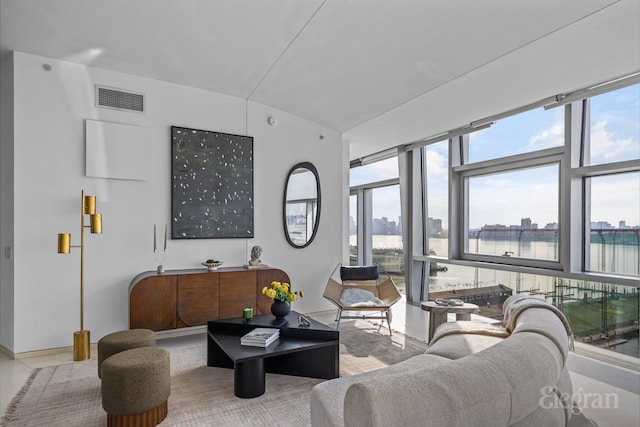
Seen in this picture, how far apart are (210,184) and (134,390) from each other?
275cm

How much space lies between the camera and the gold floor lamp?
3.49 metres

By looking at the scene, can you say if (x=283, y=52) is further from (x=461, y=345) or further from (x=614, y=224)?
(x=614, y=224)

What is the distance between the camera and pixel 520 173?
184 inches

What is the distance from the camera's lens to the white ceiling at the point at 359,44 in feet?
9.23

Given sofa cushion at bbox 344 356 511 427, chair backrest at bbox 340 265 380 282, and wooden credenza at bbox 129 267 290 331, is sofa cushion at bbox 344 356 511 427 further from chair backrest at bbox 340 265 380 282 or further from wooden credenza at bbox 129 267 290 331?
chair backrest at bbox 340 265 380 282

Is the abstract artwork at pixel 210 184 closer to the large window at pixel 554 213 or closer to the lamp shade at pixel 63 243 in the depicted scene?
the lamp shade at pixel 63 243

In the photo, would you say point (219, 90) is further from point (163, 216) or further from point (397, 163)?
point (397, 163)

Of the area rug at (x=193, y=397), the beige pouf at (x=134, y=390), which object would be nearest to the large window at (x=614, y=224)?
the area rug at (x=193, y=397)

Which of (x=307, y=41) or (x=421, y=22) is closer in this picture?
(x=421, y=22)

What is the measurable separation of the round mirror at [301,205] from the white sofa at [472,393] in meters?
3.48

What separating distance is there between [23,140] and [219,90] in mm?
2134

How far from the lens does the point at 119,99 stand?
4148 millimetres

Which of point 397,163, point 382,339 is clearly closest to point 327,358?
point 382,339

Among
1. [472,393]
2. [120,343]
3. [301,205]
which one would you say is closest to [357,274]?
[301,205]
